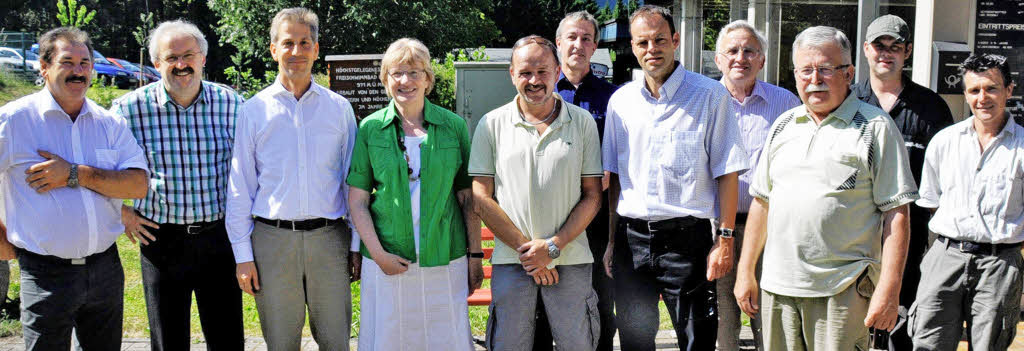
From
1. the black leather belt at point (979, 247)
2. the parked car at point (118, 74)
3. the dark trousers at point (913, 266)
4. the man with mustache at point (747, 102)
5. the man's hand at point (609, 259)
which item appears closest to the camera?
the man's hand at point (609, 259)

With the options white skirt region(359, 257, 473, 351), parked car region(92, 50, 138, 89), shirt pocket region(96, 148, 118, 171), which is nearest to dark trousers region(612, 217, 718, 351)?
white skirt region(359, 257, 473, 351)

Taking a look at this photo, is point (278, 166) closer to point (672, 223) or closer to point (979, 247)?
point (672, 223)

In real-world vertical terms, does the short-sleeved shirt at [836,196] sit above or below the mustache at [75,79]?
below

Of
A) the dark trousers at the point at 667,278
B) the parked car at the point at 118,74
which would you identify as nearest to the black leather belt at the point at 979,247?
the dark trousers at the point at 667,278

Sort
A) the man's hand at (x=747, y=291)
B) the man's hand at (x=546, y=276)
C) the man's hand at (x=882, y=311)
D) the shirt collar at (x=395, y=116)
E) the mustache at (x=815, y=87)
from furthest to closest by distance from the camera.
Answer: the shirt collar at (x=395, y=116)
the man's hand at (x=546, y=276)
the man's hand at (x=747, y=291)
the mustache at (x=815, y=87)
the man's hand at (x=882, y=311)

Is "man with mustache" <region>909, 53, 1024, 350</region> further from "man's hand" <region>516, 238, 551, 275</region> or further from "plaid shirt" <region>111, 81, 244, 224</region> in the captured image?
"plaid shirt" <region>111, 81, 244, 224</region>

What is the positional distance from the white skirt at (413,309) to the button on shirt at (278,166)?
0.44m

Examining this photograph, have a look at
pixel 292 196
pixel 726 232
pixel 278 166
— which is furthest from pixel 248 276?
pixel 726 232

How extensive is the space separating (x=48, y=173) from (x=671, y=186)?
2.96 metres

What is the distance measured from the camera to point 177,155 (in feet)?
13.5

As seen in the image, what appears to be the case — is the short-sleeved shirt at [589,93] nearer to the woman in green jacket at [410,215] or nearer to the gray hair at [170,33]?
the woman in green jacket at [410,215]

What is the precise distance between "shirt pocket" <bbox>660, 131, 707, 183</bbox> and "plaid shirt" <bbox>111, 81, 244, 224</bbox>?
91.3 inches

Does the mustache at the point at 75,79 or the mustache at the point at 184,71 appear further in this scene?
the mustache at the point at 184,71

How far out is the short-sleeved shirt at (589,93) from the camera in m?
4.62
